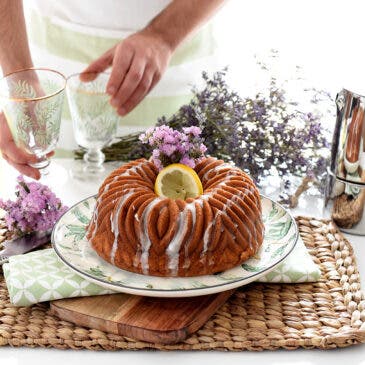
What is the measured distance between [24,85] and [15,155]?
154mm

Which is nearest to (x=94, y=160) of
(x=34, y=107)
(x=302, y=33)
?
(x=34, y=107)

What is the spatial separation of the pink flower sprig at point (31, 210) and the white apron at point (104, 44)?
56 cm

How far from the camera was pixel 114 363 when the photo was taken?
1180 millimetres

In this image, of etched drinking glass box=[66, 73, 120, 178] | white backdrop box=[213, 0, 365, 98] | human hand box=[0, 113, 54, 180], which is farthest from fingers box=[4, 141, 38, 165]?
white backdrop box=[213, 0, 365, 98]

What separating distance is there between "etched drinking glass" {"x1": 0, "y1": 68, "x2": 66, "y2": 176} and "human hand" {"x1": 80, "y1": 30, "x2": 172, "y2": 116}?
9cm

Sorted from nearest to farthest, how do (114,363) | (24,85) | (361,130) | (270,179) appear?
1. (114,363)
2. (361,130)
3. (24,85)
4. (270,179)

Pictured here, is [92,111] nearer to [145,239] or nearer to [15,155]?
[15,155]

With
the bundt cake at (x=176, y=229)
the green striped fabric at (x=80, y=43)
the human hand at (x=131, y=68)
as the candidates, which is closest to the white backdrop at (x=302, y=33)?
the green striped fabric at (x=80, y=43)

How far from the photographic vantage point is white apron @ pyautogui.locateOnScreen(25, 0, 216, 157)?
6.40 ft

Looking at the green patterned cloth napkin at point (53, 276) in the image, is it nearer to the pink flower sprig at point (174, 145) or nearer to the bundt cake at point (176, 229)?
the bundt cake at point (176, 229)

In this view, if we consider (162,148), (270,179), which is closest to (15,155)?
(162,148)

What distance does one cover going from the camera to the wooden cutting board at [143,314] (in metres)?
1.20

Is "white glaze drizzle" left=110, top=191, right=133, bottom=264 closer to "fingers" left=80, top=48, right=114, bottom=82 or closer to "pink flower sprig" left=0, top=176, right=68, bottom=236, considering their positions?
"pink flower sprig" left=0, top=176, right=68, bottom=236

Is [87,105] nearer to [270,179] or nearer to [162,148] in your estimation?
[162,148]
